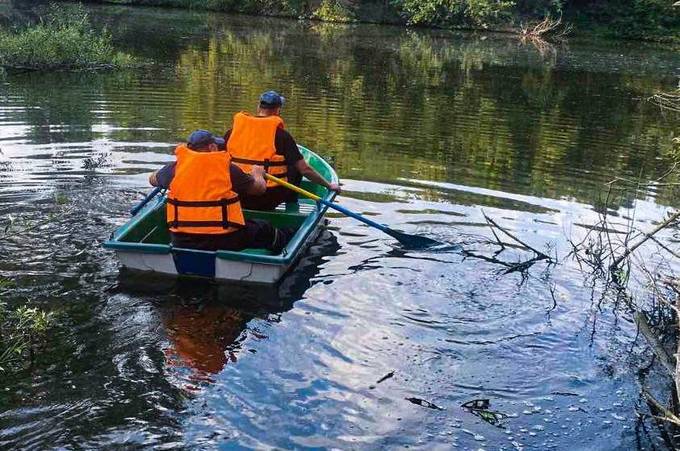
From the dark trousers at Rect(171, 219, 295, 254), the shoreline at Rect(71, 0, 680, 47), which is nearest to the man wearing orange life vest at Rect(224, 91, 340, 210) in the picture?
the dark trousers at Rect(171, 219, 295, 254)

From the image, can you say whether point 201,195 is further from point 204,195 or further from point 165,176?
point 165,176

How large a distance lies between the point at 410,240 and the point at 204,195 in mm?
2233

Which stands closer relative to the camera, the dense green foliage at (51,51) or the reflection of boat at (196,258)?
the reflection of boat at (196,258)

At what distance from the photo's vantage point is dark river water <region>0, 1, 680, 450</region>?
13.3 feet

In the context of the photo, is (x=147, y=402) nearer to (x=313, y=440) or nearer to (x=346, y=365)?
(x=313, y=440)

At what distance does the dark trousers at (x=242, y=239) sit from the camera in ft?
18.6

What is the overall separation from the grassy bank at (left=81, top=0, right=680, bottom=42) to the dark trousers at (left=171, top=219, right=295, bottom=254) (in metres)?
27.8

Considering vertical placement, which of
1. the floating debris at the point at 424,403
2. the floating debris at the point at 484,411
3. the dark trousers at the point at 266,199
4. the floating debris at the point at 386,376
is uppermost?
the dark trousers at the point at 266,199

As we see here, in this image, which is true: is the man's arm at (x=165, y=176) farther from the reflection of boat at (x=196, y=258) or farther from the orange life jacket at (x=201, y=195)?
the reflection of boat at (x=196, y=258)

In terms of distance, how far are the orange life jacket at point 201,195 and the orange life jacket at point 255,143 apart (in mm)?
1178

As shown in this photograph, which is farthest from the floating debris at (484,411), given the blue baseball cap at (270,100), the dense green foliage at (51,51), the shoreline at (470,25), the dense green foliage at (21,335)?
the shoreline at (470,25)

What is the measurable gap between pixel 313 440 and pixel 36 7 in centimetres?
3289

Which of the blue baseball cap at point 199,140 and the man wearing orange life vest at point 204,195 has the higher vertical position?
the blue baseball cap at point 199,140

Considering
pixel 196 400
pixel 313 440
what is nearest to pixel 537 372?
pixel 313 440
